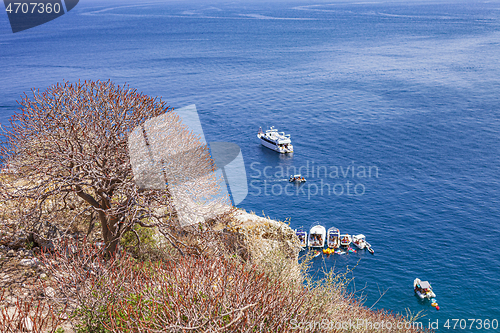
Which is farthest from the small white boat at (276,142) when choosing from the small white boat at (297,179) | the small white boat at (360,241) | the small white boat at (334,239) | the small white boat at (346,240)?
the small white boat at (360,241)

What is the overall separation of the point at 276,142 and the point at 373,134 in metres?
26.0

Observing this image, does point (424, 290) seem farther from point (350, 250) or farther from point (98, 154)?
point (98, 154)

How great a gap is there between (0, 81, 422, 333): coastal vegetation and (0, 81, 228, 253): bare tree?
75 millimetres

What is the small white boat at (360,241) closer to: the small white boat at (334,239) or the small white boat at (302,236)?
the small white boat at (334,239)

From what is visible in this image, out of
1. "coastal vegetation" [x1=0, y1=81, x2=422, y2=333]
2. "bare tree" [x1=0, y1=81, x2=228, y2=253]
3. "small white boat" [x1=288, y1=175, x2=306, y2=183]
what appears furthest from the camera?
"small white boat" [x1=288, y1=175, x2=306, y2=183]

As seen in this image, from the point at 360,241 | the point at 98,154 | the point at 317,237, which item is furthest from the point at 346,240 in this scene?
the point at 98,154

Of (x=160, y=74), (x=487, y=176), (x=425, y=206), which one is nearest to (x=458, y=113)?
(x=487, y=176)

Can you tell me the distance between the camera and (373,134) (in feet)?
324

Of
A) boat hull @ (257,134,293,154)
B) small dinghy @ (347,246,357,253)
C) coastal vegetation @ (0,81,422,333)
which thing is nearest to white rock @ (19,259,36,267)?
coastal vegetation @ (0,81,422,333)

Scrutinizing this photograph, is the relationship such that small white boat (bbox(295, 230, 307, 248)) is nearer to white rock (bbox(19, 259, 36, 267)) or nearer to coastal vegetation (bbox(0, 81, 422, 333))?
coastal vegetation (bbox(0, 81, 422, 333))

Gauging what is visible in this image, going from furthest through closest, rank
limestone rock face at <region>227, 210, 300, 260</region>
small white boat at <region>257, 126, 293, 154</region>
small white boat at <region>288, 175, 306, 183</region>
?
1. small white boat at <region>257, 126, 293, 154</region>
2. small white boat at <region>288, 175, 306, 183</region>
3. limestone rock face at <region>227, 210, 300, 260</region>

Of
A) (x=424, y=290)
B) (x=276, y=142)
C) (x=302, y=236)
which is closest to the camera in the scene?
(x=424, y=290)

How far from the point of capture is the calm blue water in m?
57.9

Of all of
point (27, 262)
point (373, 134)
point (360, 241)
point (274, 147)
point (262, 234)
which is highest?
point (27, 262)
